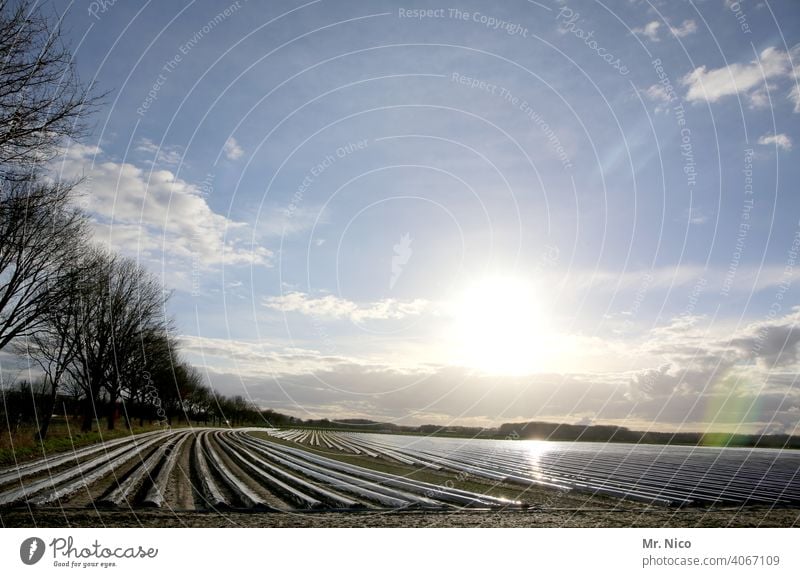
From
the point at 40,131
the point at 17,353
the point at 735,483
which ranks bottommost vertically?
the point at 735,483

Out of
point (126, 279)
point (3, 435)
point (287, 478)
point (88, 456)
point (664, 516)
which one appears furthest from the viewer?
point (126, 279)

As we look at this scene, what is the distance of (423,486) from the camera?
81.1ft

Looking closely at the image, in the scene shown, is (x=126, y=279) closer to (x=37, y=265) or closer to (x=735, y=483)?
(x=37, y=265)

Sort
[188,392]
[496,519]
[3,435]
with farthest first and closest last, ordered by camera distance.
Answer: [188,392] < [3,435] < [496,519]

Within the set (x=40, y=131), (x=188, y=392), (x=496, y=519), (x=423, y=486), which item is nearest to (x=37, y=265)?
(x=40, y=131)

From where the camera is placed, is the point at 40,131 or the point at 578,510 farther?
the point at 578,510

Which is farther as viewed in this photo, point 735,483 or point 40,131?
point 735,483

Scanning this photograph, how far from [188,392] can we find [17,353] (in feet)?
171

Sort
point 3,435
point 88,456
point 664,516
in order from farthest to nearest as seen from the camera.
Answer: point 3,435 < point 88,456 < point 664,516
